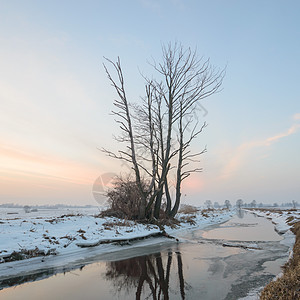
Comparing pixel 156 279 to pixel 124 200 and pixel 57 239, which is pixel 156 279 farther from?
pixel 124 200

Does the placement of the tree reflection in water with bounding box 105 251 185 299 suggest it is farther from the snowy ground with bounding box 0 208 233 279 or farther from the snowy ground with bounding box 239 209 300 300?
the snowy ground with bounding box 0 208 233 279

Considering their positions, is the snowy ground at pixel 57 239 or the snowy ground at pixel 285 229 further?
the snowy ground at pixel 57 239

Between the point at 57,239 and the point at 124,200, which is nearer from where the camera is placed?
the point at 57,239

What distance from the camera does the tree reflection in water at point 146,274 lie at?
4.36 metres

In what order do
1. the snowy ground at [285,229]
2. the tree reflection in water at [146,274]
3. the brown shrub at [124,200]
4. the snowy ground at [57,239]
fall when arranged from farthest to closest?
1. the brown shrub at [124,200]
2. the snowy ground at [57,239]
3. the tree reflection in water at [146,274]
4. the snowy ground at [285,229]

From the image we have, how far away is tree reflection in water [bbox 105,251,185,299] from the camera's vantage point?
14.3ft

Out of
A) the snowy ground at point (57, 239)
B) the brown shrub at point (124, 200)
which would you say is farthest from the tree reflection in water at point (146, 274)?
the brown shrub at point (124, 200)

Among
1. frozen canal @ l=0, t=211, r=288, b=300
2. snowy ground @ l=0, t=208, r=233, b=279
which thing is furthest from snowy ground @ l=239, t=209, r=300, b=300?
snowy ground @ l=0, t=208, r=233, b=279

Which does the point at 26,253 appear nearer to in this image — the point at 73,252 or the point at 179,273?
the point at 73,252

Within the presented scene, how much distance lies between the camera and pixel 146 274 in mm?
5375

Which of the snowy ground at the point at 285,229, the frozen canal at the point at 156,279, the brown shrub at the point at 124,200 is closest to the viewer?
the snowy ground at the point at 285,229

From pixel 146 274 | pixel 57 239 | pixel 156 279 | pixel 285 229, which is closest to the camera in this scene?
pixel 156 279

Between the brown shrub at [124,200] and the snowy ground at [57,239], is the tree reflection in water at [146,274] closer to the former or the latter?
the snowy ground at [57,239]

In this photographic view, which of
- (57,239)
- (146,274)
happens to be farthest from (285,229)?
(57,239)
